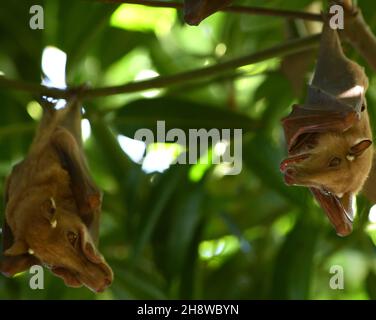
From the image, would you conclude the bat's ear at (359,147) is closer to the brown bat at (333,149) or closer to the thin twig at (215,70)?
the brown bat at (333,149)

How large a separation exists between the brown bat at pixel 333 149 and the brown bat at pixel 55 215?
254 mm

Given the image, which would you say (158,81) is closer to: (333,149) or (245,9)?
(245,9)

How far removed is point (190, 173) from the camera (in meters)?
1.79

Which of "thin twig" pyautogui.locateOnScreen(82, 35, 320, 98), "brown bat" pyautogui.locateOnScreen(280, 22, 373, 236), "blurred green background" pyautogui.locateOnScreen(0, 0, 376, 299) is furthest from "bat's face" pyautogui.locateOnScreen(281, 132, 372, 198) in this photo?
"blurred green background" pyautogui.locateOnScreen(0, 0, 376, 299)

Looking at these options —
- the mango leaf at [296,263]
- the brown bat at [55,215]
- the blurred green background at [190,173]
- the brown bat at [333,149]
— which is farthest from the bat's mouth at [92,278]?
the mango leaf at [296,263]

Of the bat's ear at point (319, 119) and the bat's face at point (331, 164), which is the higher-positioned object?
the bat's ear at point (319, 119)

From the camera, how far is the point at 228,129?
175 cm

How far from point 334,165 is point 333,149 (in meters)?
0.02

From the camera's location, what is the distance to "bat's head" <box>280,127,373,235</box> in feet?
3.17

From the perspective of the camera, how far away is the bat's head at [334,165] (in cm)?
96

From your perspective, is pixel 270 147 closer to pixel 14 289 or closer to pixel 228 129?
pixel 228 129

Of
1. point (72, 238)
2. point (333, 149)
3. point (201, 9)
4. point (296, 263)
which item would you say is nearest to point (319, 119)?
point (333, 149)

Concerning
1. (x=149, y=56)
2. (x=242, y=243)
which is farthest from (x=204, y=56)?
(x=242, y=243)

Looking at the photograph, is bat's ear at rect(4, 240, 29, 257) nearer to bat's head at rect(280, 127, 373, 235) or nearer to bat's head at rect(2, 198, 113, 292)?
bat's head at rect(2, 198, 113, 292)
